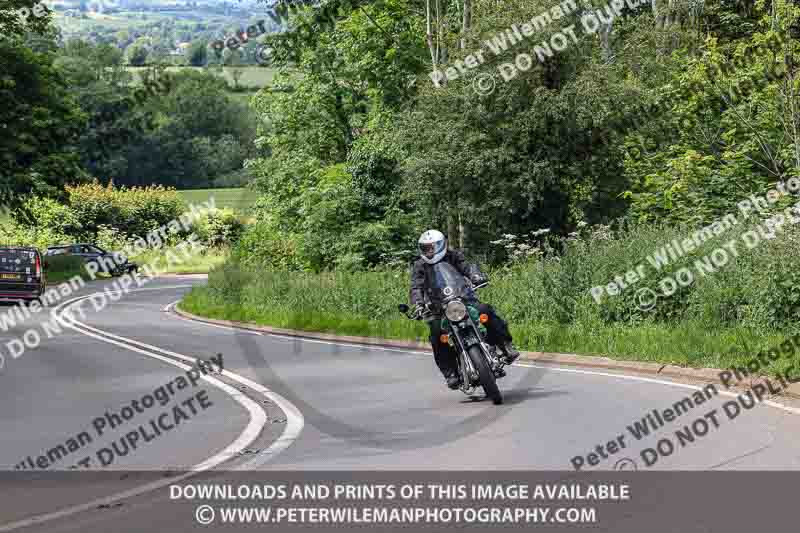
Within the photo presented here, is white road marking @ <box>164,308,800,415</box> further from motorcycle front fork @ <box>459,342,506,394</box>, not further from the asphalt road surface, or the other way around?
motorcycle front fork @ <box>459,342,506,394</box>

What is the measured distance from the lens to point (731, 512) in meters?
7.26

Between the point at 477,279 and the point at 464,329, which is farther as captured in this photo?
the point at 477,279

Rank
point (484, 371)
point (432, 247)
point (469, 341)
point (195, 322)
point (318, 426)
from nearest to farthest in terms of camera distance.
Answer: point (318, 426) → point (484, 371) → point (469, 341) → point (432, 247) → point (195, 322)

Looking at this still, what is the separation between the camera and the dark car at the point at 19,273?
4269 centimetres

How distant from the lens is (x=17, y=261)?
4266 cm

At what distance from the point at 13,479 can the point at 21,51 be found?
4291 centimetres

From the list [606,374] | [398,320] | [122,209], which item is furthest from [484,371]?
[122,209]

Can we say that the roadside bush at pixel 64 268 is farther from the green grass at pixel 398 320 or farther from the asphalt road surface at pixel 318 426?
the asphalt road surface at pixel 318 426

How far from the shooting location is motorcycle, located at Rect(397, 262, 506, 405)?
13.2 m

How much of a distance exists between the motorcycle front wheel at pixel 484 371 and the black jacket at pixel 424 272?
0.81 m

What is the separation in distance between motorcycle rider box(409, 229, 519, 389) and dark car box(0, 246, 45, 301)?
31.4 m

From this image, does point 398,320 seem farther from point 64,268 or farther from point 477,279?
point 64,268

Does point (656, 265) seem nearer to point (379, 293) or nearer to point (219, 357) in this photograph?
point (219, 357)

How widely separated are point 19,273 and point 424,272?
31.9m
